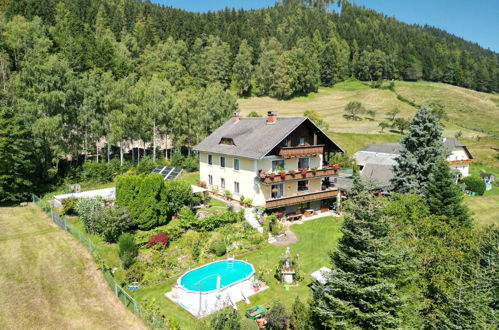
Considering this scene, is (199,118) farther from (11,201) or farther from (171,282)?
(171,282)

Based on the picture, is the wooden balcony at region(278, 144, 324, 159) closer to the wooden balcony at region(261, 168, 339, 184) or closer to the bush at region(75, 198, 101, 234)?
the wooden balcony at region(261, 168, 339, 184)

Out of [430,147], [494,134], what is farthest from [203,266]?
[494,134]

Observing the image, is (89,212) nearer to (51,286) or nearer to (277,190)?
(51,286)

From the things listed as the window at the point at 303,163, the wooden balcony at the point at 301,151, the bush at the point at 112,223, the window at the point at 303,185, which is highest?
the wooden balcony at the point at 301,151

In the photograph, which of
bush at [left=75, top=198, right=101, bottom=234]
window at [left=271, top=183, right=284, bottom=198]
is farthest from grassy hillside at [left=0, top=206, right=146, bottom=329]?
window at [left=271, top=183, right=284, bottom=198]

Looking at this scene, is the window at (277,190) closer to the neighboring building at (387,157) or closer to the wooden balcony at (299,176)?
the wooden balcony at (299,176)

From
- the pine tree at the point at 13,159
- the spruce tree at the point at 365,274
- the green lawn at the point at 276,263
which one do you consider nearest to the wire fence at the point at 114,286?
the green lawn at the point at 276,263

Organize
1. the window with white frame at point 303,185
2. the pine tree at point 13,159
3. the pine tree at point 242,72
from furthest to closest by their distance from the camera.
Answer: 1. the pine tree at point 242,72
2. the window with white frame at point 303,185
3. the pine tree at point 13,159
